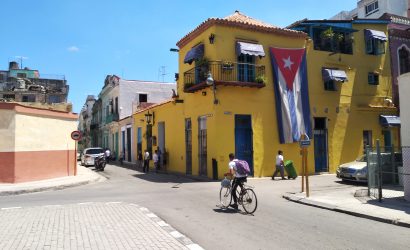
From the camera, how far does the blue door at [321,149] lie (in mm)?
23625

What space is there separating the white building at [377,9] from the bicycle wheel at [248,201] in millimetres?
34512

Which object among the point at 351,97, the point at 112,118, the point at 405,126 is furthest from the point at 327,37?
the point at 112,118

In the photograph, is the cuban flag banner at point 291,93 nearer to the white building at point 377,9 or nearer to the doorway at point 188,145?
the doorway at point 188,145

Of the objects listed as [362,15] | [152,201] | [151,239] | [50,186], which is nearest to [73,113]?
[50,186]

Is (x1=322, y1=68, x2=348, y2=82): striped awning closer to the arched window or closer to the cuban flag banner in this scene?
the cuban flag banner

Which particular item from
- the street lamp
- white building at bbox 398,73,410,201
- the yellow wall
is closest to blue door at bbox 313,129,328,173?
the yellow wall

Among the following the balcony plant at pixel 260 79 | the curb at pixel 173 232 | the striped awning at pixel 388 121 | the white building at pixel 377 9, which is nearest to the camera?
the curb at pixel 173 232

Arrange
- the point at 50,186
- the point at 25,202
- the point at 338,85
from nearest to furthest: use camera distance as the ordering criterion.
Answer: the point at 25,202
the point at 50,186
the point at 338,85

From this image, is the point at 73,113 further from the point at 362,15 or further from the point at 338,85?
the point at 362,15

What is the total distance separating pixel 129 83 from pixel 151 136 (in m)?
12.9

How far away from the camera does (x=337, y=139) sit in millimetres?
24109

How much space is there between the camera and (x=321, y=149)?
78.0ft

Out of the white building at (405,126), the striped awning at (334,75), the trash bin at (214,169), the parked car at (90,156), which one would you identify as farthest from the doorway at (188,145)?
the white building at (405,126)

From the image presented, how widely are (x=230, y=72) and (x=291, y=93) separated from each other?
4098 millimetres
